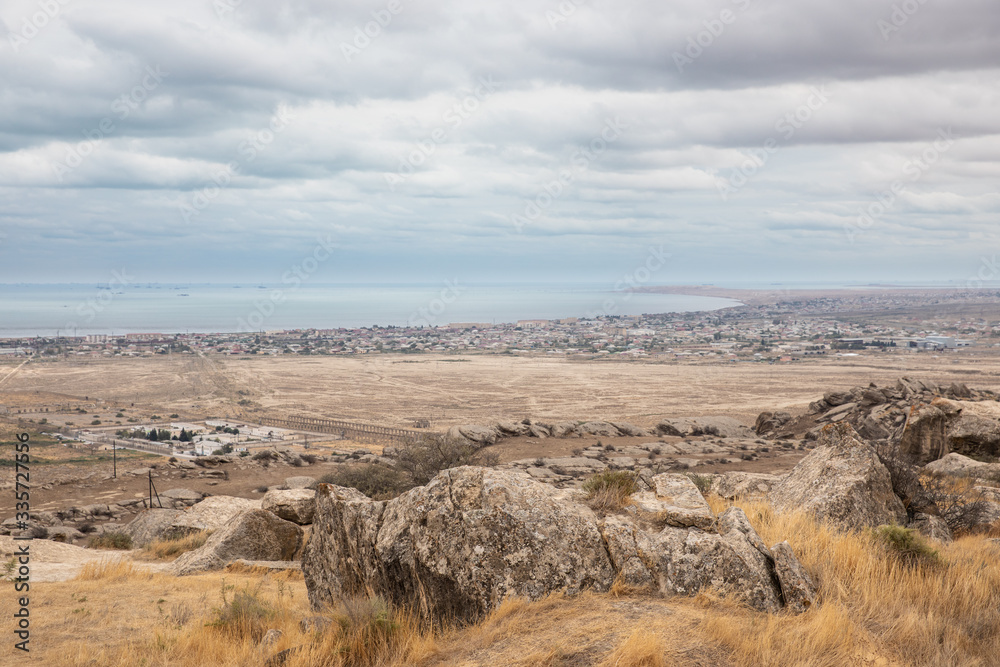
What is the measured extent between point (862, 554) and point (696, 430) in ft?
96.1

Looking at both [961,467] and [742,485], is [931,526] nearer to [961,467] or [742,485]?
[742,485]

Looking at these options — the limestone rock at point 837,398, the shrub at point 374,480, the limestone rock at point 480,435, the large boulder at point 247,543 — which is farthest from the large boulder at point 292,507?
the limestone rock at point 837,398

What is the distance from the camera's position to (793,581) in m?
6.52

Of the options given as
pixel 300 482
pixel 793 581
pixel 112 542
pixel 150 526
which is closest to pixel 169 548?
pixel 150 526

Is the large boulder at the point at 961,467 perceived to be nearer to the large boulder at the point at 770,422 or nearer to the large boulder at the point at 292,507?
the large boulder at the point at 292,507

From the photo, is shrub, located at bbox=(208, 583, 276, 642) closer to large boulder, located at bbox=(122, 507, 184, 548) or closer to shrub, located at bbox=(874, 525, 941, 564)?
shrub, located at bbox=(874, 525, 941, 564)

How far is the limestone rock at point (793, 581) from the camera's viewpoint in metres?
6.40

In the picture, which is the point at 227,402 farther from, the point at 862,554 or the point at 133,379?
the point at 862,554

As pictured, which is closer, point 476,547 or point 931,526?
point 476,547

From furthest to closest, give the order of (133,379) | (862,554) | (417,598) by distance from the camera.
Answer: (133,379)
(862,554)
(417,598)

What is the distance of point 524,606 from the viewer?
20.2 feet

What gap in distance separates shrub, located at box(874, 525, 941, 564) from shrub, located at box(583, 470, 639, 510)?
2.99 metres

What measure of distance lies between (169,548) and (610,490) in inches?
404

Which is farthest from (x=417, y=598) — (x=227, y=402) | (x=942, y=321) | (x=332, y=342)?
(x=942, y=321)
